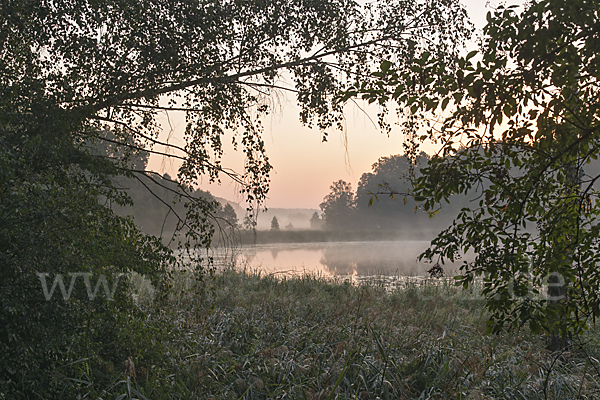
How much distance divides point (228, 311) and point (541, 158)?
15.4 ft

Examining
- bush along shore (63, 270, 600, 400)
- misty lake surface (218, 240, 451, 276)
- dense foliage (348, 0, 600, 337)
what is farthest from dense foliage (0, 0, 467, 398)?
misty lake surface (218, 240, 451, 276)

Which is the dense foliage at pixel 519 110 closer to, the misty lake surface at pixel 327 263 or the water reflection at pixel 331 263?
the misty lake surface at pixel 327 263

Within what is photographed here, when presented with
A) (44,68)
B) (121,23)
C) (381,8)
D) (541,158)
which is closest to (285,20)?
(381,8)

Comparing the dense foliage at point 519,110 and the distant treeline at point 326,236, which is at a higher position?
the dense foliage at point 519,110

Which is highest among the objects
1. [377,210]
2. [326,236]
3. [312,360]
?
[377,210]

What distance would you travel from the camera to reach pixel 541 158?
107 inches

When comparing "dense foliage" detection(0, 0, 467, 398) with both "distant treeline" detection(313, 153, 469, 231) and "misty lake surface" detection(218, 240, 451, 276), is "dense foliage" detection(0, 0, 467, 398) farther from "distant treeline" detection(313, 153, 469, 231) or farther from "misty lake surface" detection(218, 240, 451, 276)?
"distant treeline" detection(313, 153, 469, 231)

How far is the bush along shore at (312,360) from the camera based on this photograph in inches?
127

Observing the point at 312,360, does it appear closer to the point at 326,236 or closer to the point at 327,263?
the point at 327,263

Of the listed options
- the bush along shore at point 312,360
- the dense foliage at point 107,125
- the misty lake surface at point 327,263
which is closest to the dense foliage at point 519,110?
the bush along shore at point 312,360

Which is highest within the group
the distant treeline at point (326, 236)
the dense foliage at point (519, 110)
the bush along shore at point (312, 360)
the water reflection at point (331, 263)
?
the dense foliage at point (519, 110)

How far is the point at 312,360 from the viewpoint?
416cm

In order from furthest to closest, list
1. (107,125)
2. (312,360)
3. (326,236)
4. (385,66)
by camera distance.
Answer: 1. (326,236)
2. (107,125)
3. (312,360)
4. (385,66)

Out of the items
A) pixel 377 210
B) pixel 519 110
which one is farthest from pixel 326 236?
pixel 519 110
